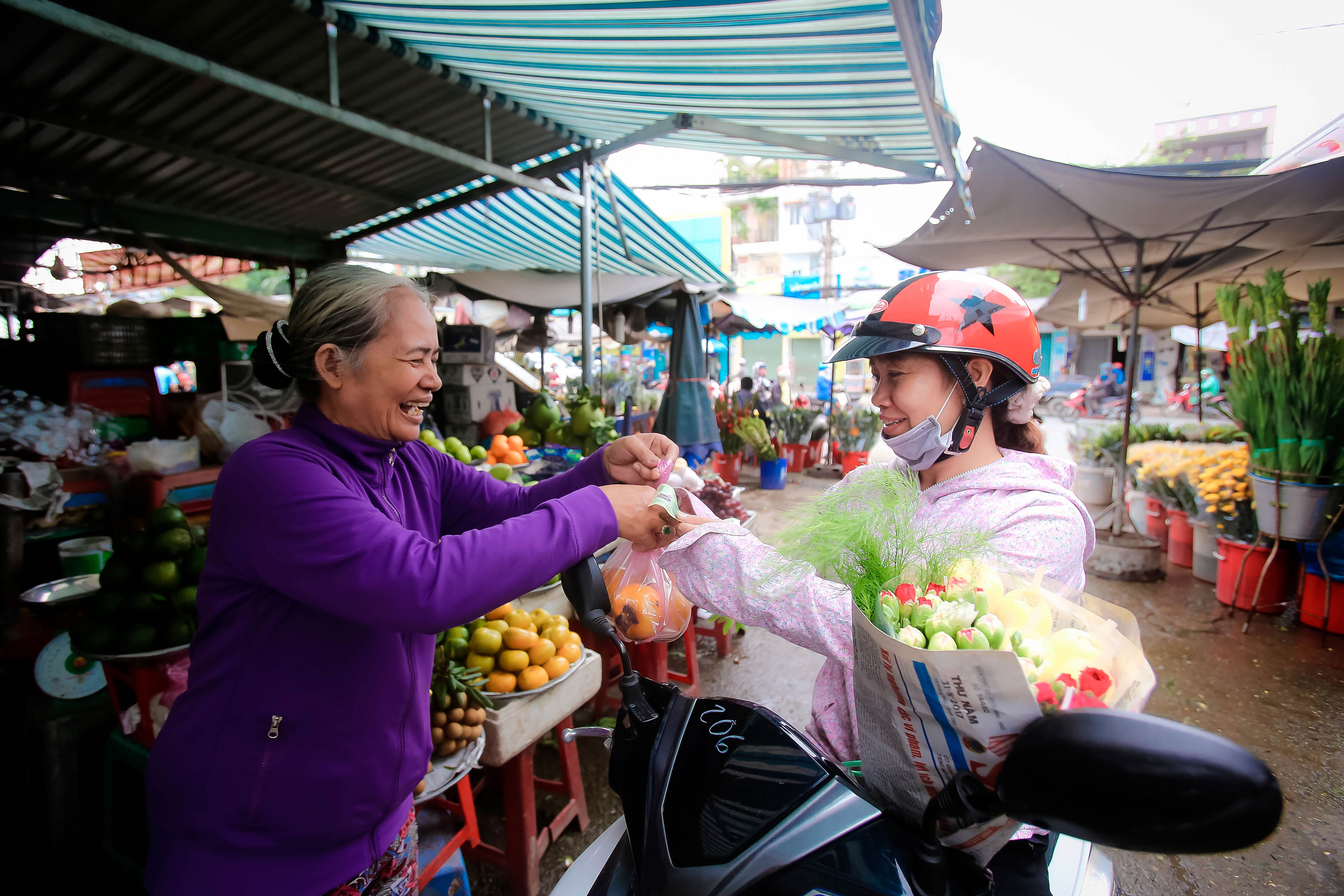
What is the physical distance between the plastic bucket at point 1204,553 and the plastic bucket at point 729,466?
548 centimetres

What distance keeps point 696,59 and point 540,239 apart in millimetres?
4504

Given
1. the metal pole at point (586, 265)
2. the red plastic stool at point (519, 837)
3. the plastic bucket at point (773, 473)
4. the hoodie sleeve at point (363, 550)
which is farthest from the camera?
the plastic bucket at point (773, 473)

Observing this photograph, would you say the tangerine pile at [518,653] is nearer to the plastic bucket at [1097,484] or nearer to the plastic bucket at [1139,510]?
the plastic bucket at [1139,510]

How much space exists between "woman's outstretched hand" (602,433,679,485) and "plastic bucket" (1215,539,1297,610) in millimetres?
5681

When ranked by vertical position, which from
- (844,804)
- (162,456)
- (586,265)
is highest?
(586,265)

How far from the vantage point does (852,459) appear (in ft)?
32.2

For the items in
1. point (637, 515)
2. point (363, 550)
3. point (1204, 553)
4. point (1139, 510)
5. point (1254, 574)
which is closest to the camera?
point (363, 550)

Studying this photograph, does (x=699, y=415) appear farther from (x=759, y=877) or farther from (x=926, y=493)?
(x=759, y=877)

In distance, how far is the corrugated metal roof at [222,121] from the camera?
366 cm

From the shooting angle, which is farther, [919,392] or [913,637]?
[919,392]

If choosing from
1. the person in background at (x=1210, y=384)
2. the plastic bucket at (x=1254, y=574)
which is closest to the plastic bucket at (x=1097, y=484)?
the plastic bucket at (x=1254, y=574)

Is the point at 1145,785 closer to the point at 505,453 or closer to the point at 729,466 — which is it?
the point at 505,453

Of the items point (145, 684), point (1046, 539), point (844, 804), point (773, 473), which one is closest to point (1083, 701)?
point (844, 804)

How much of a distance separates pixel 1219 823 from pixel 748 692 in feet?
12.6
